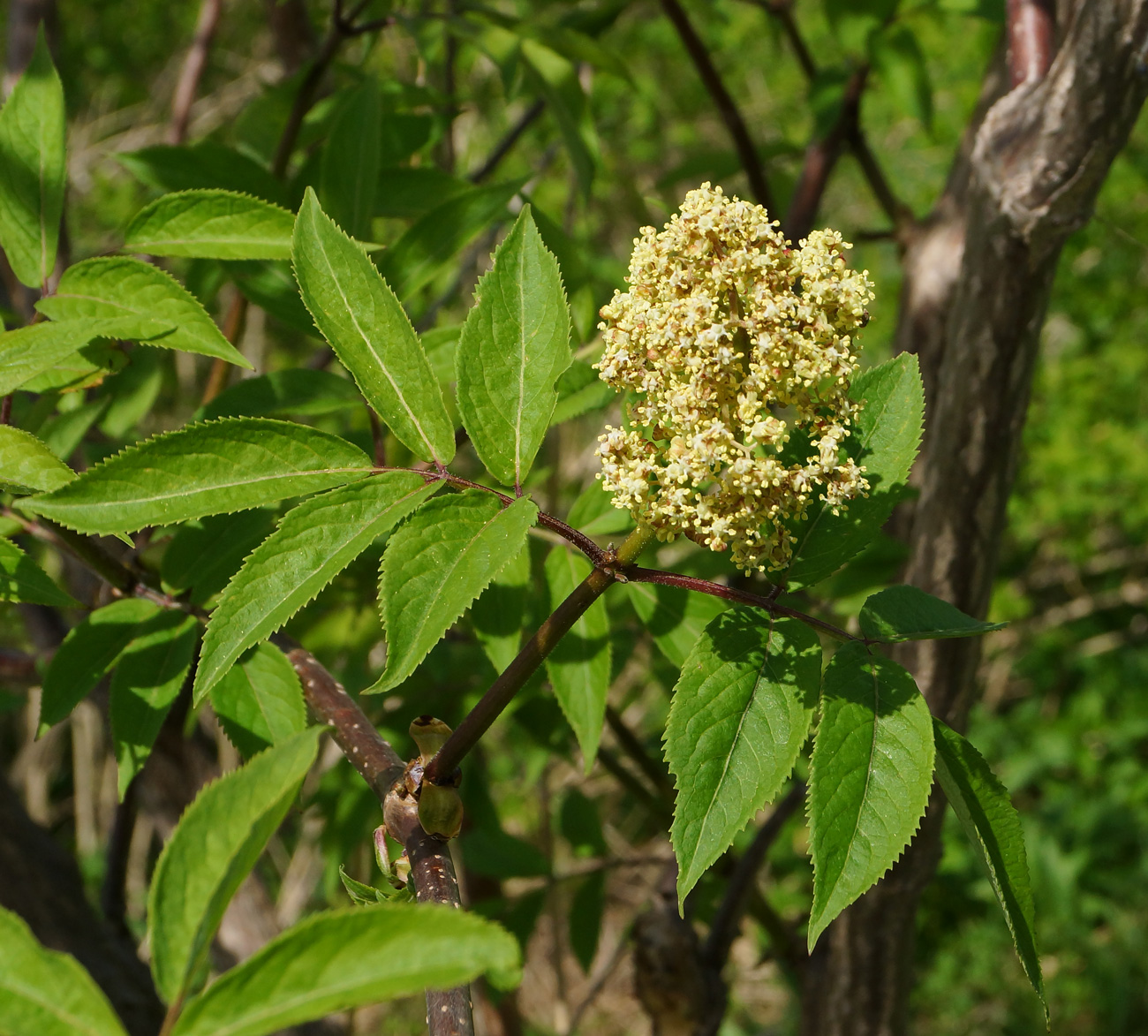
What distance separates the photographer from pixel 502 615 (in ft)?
4.20

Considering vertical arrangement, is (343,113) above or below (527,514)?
above

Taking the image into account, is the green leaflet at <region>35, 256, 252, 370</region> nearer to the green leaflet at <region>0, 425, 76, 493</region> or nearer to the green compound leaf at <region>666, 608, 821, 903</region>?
the green leaflet at <region>0, 425, 76, 493</region>

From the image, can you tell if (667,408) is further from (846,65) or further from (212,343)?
(846,65)

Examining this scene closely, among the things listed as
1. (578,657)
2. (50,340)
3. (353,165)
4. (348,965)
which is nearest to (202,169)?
(353,165)

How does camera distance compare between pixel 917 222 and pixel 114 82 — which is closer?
pixel 917 222

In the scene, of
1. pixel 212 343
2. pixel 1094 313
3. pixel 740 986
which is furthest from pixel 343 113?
pixel 740 986

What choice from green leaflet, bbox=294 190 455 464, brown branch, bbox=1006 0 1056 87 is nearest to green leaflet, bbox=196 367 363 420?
green leaflet, bbox=294 190 455 464

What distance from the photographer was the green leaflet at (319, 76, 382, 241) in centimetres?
143

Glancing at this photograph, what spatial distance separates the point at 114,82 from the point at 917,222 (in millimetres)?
5897

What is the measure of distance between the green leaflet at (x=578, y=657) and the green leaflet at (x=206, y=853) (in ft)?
1.92

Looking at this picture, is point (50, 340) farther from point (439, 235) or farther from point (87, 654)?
point (439, 235)

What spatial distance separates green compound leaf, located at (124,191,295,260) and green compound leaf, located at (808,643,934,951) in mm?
729

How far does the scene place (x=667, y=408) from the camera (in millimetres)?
890

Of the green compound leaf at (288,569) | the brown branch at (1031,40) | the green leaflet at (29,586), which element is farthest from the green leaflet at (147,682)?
the brown branch at (1031,40)
